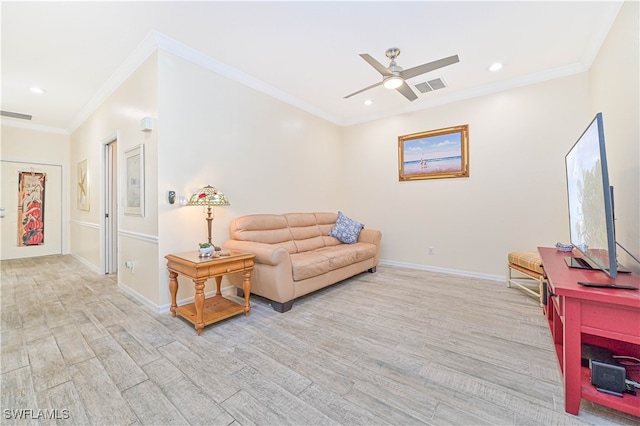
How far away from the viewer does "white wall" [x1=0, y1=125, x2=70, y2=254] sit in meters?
5.20

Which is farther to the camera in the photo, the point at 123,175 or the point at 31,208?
the point at 31,208

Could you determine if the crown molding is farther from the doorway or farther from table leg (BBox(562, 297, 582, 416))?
table leg (BBox(562, 297, 582, 416))

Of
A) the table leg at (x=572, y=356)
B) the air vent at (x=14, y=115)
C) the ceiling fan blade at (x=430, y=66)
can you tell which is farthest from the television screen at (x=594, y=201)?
the air vent at (x=14, y=115)

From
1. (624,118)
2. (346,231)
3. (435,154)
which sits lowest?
(346,231)

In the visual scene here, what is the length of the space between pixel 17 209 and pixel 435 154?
8.18 m

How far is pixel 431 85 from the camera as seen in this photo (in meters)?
3.80

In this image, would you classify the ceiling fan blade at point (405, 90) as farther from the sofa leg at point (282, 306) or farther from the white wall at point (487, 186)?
the sofa leg at point (282, 306)

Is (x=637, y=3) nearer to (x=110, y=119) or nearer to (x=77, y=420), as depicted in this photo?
(x=77, y=420)

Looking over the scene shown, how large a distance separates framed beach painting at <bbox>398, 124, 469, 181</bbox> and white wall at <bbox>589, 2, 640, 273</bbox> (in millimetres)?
1612

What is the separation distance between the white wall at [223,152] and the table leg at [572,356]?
3.21 meters

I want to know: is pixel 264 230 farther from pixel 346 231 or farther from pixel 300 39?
pixel 300 39

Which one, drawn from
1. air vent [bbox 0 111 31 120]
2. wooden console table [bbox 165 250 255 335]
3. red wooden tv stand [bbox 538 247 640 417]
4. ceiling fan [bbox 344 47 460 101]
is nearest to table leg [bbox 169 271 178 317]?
wooden console table [bbox 165 250 255 335]

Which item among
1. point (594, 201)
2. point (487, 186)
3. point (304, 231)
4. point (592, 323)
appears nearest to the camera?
point (592, 323)

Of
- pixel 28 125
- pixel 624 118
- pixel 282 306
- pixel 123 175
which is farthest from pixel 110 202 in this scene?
pixel 624 118
